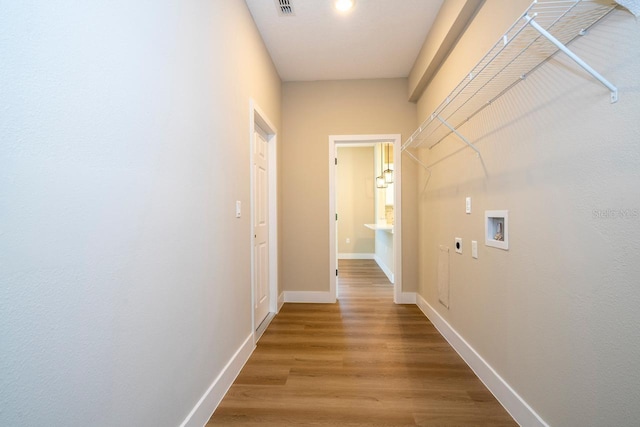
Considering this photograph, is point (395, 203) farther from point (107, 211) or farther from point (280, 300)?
point (107, 211)

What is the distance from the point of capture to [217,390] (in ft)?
5.63

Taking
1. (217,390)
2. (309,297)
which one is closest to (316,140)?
(309,297)

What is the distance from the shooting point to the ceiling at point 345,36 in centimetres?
237

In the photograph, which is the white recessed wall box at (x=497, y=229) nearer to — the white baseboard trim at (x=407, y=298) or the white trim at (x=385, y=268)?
the white baseboard trim at (x=407, y=298)

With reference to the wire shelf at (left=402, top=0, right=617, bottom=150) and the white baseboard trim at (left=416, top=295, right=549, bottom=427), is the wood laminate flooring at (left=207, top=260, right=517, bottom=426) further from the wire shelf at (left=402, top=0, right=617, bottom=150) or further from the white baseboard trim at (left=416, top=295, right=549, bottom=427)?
the wire shelf at (left=402, top=0, right=617, bottom=150)

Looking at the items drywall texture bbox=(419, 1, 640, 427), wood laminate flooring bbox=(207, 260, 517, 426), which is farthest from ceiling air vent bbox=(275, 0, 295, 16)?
wood laminate flooring bbox=(207, 260, 517, 426)

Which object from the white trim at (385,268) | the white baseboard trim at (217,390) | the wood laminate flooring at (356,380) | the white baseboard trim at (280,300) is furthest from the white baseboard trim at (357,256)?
the white baseboard trim at (217,390)

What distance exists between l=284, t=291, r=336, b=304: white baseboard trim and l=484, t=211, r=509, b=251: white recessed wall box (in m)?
2.19

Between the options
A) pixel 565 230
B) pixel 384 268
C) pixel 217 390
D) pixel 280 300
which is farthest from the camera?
pixel 384 268

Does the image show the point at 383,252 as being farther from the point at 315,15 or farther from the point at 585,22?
the point at 585,22

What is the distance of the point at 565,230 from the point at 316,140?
9.39ft

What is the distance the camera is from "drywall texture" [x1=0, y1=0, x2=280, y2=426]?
26.9 inches

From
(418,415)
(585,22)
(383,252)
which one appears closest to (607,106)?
(585,22)

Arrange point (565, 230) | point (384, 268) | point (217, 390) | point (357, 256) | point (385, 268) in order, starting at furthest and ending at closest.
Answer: point (357, 256), point (384, 268), point (385, 268), point (217, 390), point (565, 230)
